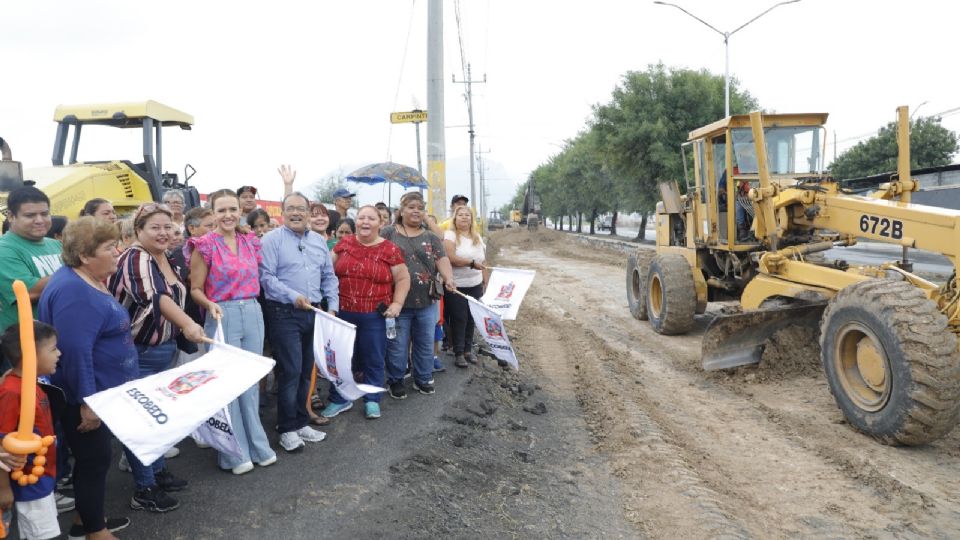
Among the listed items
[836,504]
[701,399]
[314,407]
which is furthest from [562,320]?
[836,504]

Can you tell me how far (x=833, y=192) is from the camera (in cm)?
675

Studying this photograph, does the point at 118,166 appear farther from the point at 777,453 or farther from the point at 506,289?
the point at 777,453

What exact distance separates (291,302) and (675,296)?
19.3 ft

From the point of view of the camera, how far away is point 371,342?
5195mm

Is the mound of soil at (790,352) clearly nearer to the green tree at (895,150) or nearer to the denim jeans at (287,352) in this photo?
the denim jeans at (287,352)

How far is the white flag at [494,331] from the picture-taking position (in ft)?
19.3

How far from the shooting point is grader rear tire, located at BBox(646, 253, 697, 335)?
8.89 metres

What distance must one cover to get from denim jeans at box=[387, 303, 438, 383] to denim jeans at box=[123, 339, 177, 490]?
2014 mm

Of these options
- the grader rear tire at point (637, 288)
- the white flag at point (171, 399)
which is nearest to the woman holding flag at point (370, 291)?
the white flag at point (171, 399)

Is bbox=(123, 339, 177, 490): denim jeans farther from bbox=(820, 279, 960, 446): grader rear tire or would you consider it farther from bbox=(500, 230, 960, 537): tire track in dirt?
bbox=(820, 279, 960, 446): grader rear tire

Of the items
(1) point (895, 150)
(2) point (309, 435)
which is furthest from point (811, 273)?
(1) point (895, 150)

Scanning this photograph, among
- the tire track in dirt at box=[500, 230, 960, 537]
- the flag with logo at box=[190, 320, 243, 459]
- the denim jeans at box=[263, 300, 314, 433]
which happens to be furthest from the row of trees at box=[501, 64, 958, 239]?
the flag with logo at box=[190, 320, 243, 459]

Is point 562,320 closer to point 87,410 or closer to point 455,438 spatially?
point 455,438

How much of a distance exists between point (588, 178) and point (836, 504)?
145 ft
